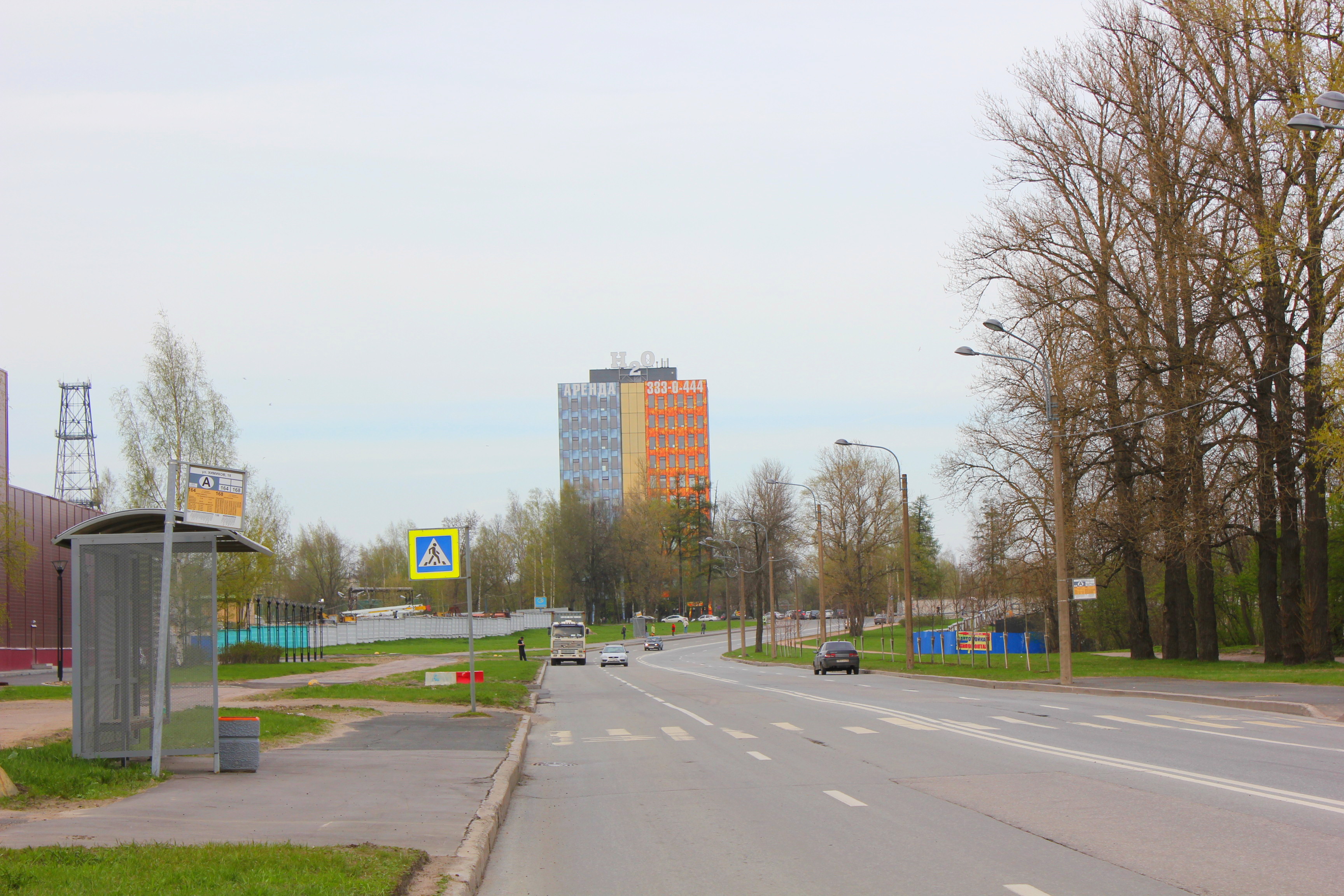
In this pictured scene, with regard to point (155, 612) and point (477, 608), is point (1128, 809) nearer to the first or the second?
point (155, 612)

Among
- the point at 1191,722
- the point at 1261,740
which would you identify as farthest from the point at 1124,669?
the point at 1261,740

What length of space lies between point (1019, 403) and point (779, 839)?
31674 millimetres

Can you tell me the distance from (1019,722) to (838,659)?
2655 centimetres

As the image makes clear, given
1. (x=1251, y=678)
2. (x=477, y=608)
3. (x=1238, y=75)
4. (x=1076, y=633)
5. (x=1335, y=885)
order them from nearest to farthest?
(x=1335, y=885) → (x=1251, y=678) → (x=1238, y=75) → (x=1076, y=633) → (x=477, y=608)

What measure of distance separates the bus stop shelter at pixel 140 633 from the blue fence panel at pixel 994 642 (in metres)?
49.8

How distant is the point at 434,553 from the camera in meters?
21.8

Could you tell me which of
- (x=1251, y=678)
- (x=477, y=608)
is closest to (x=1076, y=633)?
(x=1251, y=678)

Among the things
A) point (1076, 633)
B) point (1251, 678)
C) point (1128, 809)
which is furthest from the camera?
point (1076, 633)

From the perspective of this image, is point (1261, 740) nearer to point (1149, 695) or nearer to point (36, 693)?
point (1149, 695)

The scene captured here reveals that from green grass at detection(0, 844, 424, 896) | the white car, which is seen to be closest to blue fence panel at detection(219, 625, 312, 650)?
the white car

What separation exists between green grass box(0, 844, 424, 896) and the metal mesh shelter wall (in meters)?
5.45

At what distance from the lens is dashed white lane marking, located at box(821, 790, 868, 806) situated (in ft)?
35.9

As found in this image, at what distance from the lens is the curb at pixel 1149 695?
67.5 feet

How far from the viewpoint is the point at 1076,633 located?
191ft
